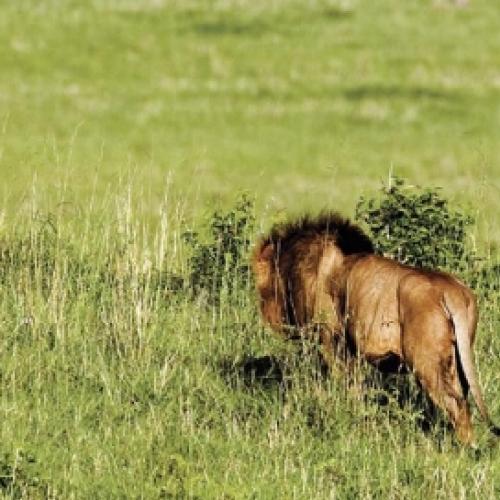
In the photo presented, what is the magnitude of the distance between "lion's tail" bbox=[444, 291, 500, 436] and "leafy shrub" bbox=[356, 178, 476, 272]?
245 cm

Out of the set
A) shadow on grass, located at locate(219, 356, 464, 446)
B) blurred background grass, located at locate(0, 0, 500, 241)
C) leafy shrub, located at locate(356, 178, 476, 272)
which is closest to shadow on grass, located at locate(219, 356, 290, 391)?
shadow on grass, located at locate(219, 356, 464, 446)

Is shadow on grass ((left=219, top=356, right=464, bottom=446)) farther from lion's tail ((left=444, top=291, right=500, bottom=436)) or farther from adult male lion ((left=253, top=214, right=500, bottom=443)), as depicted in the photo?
lion's tail ((left=444, top=291, right=500, bottom=436))

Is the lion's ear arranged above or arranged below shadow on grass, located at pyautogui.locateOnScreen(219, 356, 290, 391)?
above

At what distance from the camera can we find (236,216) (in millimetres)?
10328

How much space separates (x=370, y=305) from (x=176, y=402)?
986 mm

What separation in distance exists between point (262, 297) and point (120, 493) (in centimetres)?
228

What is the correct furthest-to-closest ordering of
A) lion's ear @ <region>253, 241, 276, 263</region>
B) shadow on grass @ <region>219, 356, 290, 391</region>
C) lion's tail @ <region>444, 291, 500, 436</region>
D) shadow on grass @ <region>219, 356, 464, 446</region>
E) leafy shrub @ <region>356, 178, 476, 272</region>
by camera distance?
leafy shrub @ <region>356, 178, 476, 272</region>
lion's ear @ <region>253, 241, 276, 263</region>
shadow on grass @ <region>219, 356, 290, 391</region>
shadow on grass @ <region>219, 356, 464, 446</region>
lion's tail @ <region>444, 291, 500, 436</region>

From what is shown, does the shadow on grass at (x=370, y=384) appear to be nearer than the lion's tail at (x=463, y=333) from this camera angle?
No

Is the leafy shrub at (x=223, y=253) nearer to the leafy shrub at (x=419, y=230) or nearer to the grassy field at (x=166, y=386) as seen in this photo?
the grassy field at (x=166, y=386)

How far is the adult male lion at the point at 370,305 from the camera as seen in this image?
290 inches

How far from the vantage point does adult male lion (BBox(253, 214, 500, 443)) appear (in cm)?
736

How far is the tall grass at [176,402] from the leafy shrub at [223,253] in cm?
15

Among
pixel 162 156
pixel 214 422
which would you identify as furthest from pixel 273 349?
pixel 162 156

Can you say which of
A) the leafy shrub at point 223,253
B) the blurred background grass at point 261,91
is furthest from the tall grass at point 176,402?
the blurred background grass at point 261,91
